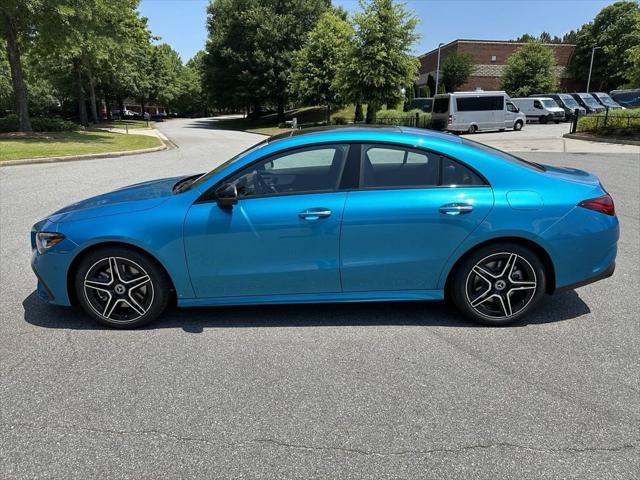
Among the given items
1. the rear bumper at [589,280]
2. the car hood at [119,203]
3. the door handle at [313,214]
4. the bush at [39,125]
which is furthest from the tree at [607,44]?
the car hood at [119,203]

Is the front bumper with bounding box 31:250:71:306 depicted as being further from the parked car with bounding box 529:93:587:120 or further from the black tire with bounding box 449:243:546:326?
the parked car with bounding box 529:93:587:120

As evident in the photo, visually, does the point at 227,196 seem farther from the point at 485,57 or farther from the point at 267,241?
the point at 485,57

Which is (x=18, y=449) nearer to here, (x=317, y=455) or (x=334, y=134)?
(x=317, y=455)

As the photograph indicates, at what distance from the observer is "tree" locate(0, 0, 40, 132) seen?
57.8ft

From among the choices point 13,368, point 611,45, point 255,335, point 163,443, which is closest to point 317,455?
point 163,443

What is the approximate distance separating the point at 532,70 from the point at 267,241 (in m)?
54.2

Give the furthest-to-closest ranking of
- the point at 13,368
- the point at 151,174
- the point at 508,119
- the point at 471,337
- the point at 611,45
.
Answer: the point at 611,45 → the point at 508,119 → the point at 151,174 → the point at 471,337 → the point at 13,368

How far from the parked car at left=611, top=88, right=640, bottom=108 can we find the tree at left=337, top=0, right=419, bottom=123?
23000 millimetres

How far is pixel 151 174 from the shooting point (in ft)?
41.1

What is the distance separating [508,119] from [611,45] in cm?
4005

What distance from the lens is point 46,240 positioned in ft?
12.2

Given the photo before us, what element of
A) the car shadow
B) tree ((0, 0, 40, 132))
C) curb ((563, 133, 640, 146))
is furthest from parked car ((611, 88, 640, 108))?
the car shadow

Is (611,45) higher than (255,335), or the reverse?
(611,45)

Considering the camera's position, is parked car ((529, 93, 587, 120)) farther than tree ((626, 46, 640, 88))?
Yes
